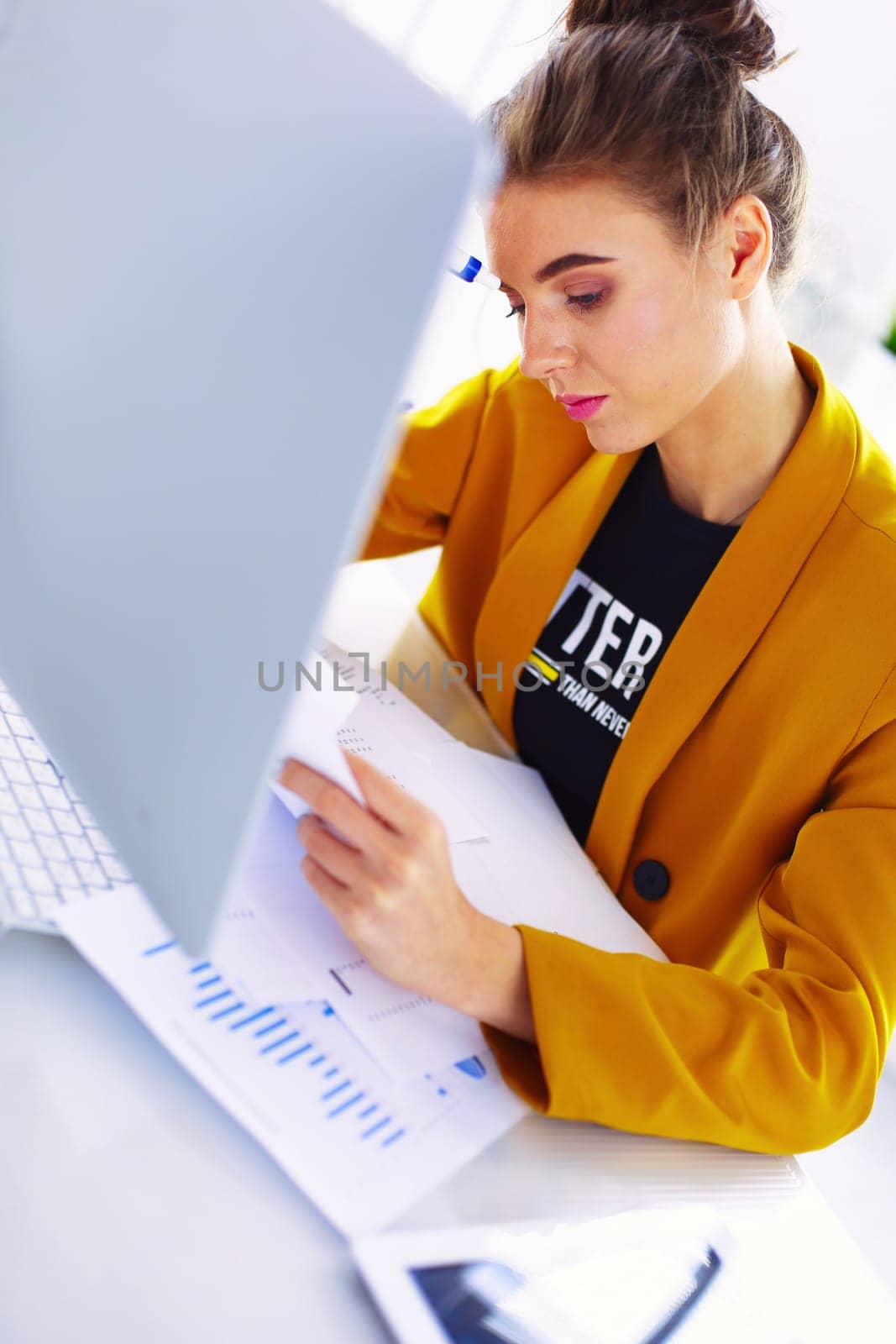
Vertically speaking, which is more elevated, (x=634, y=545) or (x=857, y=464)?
(x=857, y=464)

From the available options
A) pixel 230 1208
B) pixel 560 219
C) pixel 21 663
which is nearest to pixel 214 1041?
pixel 230 1208

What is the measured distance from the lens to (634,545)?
1.11 metres

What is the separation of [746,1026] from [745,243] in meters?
0.64

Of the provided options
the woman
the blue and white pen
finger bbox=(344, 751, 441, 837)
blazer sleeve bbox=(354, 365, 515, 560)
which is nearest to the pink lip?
the woman

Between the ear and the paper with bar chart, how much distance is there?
697 mm

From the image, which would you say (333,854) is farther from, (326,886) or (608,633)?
(608,633)

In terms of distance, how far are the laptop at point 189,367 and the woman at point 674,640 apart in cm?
13

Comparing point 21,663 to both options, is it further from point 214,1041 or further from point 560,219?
point 560,219

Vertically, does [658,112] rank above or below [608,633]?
above

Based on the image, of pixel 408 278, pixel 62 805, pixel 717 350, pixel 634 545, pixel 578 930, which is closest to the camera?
pixel 408 278

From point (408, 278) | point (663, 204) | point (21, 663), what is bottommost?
point (21, 663)

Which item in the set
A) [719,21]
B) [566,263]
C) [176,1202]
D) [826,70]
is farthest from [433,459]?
[826,70]

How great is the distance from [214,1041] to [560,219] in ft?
2.19

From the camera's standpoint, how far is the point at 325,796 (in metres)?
0.58
